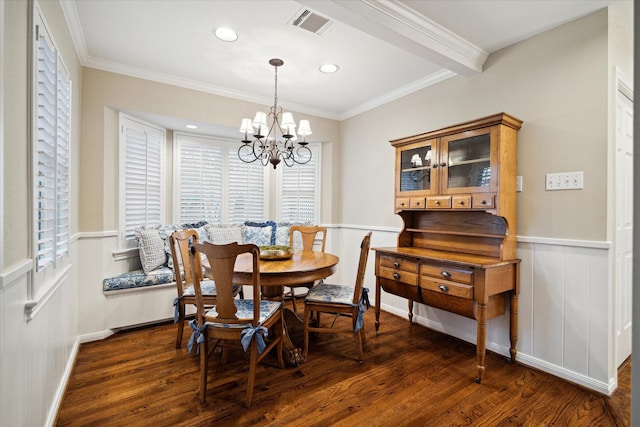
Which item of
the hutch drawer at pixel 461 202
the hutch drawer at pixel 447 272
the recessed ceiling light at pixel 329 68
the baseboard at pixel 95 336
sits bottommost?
the baseboard at pixel 95 336

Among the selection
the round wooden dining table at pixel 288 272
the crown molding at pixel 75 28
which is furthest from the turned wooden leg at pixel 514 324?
the crown molding at pixel 75 28

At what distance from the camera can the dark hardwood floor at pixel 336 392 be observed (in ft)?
5.86

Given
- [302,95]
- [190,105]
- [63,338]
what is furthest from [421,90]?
[63,338]

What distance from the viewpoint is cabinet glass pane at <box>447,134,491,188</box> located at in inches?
93.7

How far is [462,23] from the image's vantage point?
2.25 m

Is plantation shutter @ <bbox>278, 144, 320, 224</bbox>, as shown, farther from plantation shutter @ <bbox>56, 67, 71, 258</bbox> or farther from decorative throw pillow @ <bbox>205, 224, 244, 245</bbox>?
plantation shutter @ <bbox>56, 67, 71, 258</bbox>

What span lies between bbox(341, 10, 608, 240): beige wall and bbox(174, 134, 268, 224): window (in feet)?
8.82

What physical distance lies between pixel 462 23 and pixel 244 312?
2.60 m

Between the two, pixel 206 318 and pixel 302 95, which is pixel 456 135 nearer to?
pixel 302 95

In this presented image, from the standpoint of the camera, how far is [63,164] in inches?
81.2

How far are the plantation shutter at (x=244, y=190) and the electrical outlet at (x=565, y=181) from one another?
11.4ft

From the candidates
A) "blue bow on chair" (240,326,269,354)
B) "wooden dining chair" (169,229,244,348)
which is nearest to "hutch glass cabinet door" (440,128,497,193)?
"blue bow on chair" (240,326,269,354)

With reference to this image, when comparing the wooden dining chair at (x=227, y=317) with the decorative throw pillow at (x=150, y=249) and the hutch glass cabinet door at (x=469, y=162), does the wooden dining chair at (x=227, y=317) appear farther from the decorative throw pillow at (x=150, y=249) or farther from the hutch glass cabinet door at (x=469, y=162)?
the hutch glass cabinet door at (x=469, y=162)

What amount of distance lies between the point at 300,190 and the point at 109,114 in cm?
247
